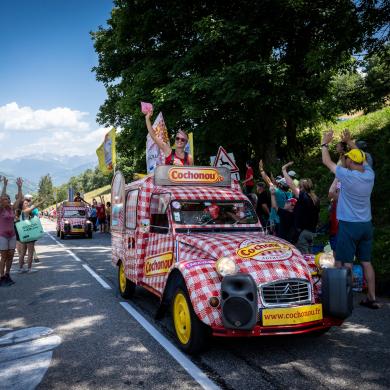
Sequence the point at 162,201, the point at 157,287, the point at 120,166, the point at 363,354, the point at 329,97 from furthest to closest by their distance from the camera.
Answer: the point at 120,166 → the point at 329,97 → the point at 162,201 → the point at 157,287 → the point at 363,354

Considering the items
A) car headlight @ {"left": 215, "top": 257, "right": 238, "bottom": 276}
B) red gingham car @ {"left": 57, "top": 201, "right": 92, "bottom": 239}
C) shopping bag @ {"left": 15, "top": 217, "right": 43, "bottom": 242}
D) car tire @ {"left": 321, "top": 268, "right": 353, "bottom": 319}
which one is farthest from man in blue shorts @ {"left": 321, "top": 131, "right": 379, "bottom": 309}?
red gingham car @ {"left": 57, "top": 201, "right": 92, "bottom": 239}

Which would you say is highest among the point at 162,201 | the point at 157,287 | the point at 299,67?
the point at 299,67

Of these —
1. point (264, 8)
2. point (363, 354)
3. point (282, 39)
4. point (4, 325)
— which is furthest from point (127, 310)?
point (282, 39)

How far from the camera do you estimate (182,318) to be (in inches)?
185

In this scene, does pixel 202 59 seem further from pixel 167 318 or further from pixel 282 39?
pixel 167 318

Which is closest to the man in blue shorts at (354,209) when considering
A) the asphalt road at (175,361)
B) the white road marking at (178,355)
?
the asphalt road at (175,361)

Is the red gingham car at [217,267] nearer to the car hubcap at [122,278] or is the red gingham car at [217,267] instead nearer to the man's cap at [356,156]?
the car hubcap at [122,278]

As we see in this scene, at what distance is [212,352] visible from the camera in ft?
14.7

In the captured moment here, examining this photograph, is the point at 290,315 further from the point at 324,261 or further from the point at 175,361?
the point at 175,361

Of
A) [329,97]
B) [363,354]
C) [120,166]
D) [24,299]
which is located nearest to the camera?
[363,354]

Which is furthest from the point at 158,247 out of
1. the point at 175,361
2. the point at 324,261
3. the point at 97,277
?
the point at 97,277

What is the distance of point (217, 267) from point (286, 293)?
775mm

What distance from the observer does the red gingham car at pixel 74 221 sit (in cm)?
2423

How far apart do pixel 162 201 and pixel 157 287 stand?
1.31 metres
